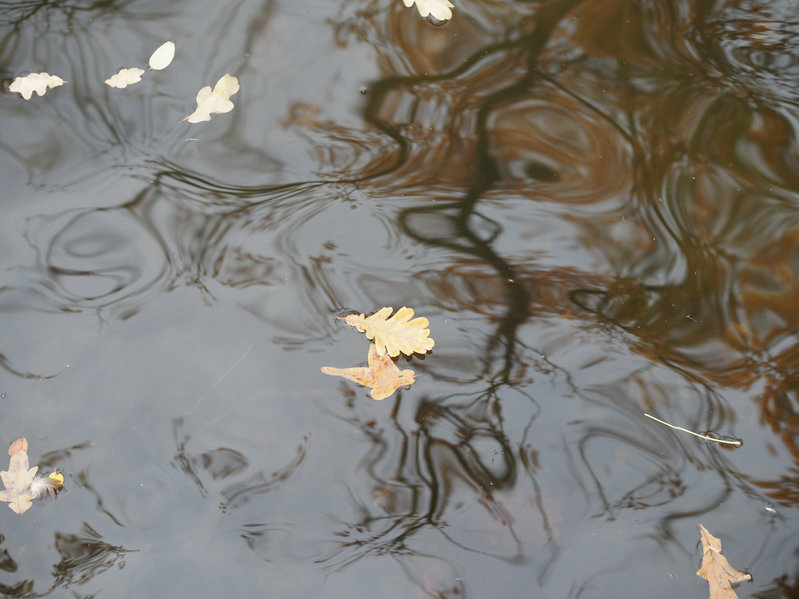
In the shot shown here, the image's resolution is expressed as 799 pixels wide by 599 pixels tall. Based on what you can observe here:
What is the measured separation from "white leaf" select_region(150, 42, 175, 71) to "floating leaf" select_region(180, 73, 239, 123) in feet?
0.77

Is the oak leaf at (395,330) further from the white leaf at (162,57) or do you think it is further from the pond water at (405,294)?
the white leaf at (162,57)

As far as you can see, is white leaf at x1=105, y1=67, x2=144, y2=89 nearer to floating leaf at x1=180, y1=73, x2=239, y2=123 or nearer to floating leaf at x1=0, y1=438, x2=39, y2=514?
floating leaf at x1=180, y1=73, x2=239, y2=123

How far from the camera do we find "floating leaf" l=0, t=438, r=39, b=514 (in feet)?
7.15

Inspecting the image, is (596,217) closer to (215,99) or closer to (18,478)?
(215,99)

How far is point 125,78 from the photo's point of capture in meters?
2.85

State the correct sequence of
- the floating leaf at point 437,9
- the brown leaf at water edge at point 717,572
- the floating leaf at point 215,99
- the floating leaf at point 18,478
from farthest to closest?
1. the floating leaf at point 437,9
2. the floating leaf at point 215,99
3. the floating leaf at point 18,478
4. the brown leaf at water edge at point 717,572

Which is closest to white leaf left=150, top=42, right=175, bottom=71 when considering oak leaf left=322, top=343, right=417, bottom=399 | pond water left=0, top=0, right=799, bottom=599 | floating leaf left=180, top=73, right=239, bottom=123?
pond water left=0, top=0, right=799, bottom=599

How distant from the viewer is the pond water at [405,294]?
2119 mm

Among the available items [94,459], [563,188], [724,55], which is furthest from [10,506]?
[724,55]

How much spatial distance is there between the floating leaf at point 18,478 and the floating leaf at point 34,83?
1.56 meters

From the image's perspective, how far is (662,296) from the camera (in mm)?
2432

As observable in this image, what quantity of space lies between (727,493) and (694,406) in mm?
300

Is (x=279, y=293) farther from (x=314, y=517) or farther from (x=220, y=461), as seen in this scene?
(x=314, y=517)

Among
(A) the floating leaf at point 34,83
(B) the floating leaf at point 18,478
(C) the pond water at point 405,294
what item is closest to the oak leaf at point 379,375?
(C) the pond water at point 405,294
